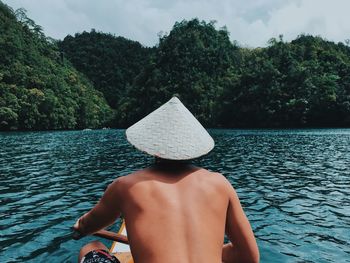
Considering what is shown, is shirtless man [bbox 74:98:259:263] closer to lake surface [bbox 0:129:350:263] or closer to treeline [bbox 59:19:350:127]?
lake surface [bbox 0:129:350:263]

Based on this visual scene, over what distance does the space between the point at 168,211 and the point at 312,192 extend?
11991 millimetres

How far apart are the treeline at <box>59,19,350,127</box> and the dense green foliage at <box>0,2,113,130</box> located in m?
13.8

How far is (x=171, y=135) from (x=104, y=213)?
0.74 m

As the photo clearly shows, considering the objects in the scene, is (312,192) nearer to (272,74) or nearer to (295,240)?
(295,240)

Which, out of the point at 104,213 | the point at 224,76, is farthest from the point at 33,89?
the point at 104,213

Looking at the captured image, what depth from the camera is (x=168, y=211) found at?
2162mm

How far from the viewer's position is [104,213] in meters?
2.58

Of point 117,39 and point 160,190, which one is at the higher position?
point 117,39

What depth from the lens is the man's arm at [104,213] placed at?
240 cm

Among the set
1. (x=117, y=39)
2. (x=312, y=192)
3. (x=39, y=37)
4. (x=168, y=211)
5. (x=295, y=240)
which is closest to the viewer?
(x=168, y=211)

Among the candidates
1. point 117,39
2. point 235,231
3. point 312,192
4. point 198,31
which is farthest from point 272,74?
point 117,39

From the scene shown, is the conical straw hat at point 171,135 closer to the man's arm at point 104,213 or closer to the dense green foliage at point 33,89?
the man's arm at point 104,213

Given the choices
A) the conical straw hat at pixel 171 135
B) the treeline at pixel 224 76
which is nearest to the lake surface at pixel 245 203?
the conical straw hat at pixel 171 135

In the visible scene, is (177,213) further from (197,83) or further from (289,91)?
(197,83)
